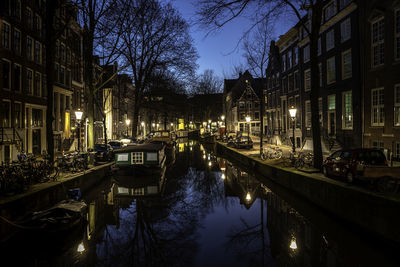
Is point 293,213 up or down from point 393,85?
down

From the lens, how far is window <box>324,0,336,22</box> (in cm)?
2519

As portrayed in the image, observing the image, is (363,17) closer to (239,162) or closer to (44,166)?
(239,162)

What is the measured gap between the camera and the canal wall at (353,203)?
836cm

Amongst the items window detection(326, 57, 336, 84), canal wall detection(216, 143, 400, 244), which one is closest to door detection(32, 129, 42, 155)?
canal wall detection(216, 143, 400, 244)

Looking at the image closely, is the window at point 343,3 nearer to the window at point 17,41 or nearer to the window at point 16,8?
the window at point 16,8

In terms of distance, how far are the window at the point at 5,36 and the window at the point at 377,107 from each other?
88.2 feet

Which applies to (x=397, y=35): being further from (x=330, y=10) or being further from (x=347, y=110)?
(x=330, y=10)

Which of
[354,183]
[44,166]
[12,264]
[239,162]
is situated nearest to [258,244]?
[354,183]

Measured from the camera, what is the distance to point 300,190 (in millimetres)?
14844

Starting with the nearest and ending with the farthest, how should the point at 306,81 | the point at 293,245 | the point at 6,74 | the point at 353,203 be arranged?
1. the point at 293,245
2. the point at 353,203
3. the point at 6,74
4. the point at 306,81

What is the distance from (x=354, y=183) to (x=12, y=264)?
458 inches

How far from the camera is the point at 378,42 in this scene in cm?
1930

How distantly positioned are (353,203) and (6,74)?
82.1 feet

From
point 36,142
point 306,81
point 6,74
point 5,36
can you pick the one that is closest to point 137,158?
point 6,74
